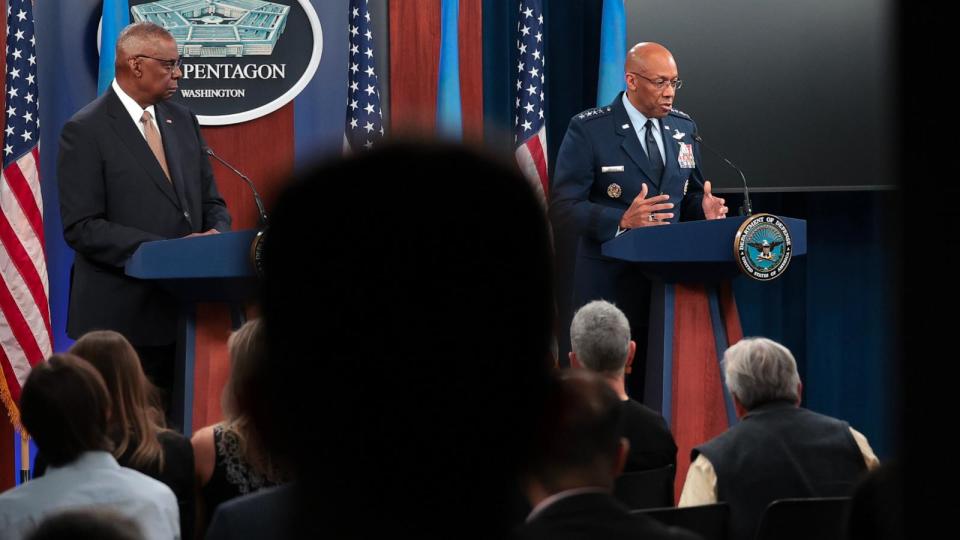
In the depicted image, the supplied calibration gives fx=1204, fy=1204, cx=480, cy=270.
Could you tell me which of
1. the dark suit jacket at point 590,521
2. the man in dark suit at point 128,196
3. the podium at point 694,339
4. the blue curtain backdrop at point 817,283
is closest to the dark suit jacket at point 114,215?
the man in dark suit at point 128,196

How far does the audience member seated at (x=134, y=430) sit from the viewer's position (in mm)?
2559

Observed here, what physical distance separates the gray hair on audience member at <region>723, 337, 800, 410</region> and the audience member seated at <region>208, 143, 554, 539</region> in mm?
2442

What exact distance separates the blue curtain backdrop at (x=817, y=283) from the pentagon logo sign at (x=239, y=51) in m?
1.30

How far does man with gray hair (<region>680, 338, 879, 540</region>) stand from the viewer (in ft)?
8.63

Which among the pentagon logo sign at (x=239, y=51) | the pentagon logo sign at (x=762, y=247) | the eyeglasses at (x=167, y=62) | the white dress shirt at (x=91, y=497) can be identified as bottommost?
the white dress shirt at (x=91, y=497)

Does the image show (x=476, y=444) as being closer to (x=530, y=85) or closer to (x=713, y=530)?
(x=713, y=530)

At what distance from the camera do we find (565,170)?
4891mm

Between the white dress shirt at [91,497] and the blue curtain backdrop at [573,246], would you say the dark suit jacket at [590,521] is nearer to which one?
the white dress shirt at [91,497]

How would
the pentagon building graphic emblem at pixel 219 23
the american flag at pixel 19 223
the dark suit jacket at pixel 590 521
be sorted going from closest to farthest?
the dark suit jacket at pixel 590 521, the american flag at pixel 19 223, the pentagon building graphic emblem at pixel 219 23

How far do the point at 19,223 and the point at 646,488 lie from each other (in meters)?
3.37

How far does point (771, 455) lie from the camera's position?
2648mm

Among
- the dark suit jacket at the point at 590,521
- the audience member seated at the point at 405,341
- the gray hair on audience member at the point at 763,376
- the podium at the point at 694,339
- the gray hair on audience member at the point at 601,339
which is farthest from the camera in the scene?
the podium at the point at 694,339

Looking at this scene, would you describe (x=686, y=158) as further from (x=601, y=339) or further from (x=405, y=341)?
(x=405, y=341)

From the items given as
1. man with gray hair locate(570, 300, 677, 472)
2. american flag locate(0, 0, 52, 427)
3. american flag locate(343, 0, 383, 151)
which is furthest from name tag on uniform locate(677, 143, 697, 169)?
american flag locate(0, 0, 52, 427)
